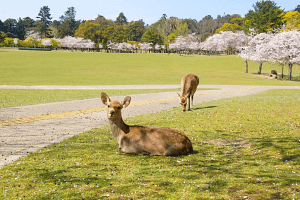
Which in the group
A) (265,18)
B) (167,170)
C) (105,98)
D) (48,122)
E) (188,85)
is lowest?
(48,122)

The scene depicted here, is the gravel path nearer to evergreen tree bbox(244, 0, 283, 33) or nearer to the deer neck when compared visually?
the deer neck

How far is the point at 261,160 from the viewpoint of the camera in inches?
355

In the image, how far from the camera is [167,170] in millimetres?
7895

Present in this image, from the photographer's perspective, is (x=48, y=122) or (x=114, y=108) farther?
(x=48, y=122)

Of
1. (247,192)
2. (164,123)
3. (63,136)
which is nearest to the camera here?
(247,192)

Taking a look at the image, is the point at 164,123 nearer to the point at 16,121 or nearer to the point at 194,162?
the point at 194,162

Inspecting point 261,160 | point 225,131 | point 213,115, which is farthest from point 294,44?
point 261,160

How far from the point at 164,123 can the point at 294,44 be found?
5469 centimetres

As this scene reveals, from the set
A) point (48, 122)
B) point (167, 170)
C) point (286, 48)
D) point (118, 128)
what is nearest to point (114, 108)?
point (118, 128)

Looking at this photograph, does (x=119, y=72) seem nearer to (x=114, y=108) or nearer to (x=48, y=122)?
(x=48, y=122)

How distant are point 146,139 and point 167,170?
5.22 feet

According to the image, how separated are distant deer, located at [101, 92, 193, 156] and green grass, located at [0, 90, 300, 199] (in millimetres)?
315

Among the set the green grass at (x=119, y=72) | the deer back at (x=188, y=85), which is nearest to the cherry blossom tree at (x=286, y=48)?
the green grass at (x=119, y=72)

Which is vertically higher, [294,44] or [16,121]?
[294,44]
